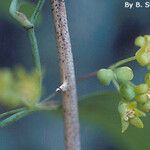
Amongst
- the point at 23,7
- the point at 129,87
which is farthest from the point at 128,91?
the point at 23,7

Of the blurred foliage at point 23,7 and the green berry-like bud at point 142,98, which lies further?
the blurred foliage at point 23,7

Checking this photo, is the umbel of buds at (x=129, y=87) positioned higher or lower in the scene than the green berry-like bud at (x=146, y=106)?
higher

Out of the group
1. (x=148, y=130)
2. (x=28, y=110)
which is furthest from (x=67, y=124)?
(x=148, y=130)

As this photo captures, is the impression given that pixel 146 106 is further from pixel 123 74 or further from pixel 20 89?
pixel 20 89

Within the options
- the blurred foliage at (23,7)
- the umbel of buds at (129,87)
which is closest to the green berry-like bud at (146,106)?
the umbel of buds at (129,87)

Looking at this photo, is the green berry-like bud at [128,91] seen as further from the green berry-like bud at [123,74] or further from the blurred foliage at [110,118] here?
the blurred foliage at [110,118]

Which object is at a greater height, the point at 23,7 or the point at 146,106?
the point at 23,7
